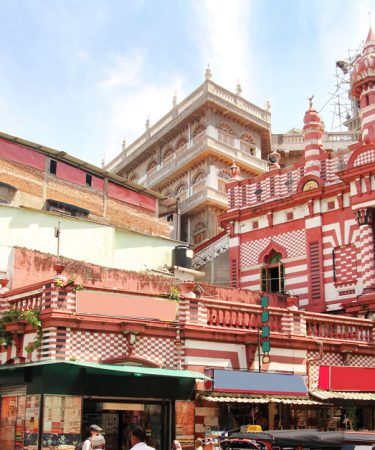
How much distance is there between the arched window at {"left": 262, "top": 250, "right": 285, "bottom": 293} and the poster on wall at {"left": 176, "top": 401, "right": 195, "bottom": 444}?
12.3 metres

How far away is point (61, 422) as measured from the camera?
56.4 feet

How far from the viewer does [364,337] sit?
24.0 meters

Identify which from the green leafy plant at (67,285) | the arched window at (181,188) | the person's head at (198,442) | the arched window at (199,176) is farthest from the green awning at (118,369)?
the arched window at (181,188)

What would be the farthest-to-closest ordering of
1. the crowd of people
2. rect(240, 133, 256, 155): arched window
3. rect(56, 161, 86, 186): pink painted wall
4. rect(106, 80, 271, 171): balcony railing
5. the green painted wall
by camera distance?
rect(240, 133, 256, 155): arched window → rect(106, 80, 271, 171): balcony railing → rect(56, 161, 86, 186): pink painted wall → the green painted wall → the crowd of people

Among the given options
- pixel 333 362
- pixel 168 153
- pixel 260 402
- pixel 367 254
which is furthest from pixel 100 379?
pixel 168 153

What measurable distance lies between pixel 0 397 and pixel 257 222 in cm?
1618

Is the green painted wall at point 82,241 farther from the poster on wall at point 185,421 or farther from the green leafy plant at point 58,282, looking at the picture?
the poster on wall at point 185,421

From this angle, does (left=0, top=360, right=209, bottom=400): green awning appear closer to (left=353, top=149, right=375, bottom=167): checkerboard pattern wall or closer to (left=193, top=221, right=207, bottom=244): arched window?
(left=353, top=149, right=375, bottom=167): checkerboard pattern wall

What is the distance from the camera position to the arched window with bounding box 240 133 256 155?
1983 inches

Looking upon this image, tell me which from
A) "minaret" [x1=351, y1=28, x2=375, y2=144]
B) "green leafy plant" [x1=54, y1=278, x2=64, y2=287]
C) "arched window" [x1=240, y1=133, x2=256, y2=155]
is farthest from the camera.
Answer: "arched window" [x1=240, y1=133, x2=256, y2=155]

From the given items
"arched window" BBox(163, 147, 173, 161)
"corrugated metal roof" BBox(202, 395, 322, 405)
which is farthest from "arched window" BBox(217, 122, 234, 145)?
"corrugated metal roof" BBox(202, 395, 322, 405)

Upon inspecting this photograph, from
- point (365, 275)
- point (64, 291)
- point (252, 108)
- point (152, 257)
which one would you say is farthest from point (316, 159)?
point (252, 108)

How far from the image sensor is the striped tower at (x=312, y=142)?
30656 mm

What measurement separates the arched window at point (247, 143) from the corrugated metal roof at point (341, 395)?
3062 centimetres
